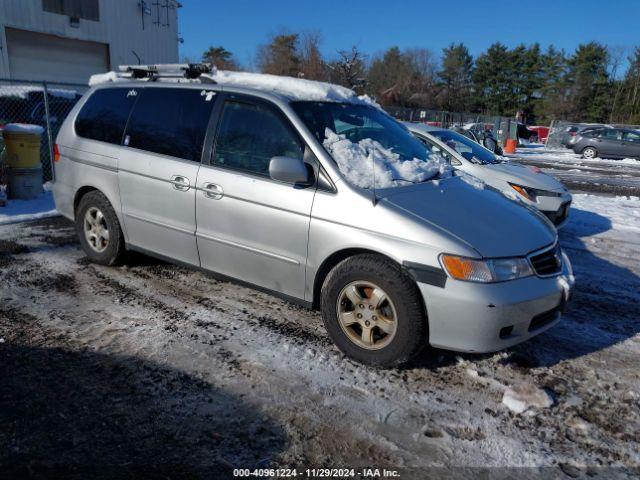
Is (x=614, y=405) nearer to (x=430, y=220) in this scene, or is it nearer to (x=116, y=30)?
(x=430, y=220)

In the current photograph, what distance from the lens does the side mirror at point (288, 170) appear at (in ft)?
11.2

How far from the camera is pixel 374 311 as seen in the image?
10.8 feet

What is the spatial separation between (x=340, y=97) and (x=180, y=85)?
1.46 m

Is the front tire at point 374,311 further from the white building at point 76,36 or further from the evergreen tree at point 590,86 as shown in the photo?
the evergreen tree at point 590,86

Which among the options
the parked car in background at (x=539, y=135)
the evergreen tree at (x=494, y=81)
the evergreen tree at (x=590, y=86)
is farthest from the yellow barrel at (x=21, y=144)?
the evergreen tree at (x=494, y=81)

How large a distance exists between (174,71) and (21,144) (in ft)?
15.6

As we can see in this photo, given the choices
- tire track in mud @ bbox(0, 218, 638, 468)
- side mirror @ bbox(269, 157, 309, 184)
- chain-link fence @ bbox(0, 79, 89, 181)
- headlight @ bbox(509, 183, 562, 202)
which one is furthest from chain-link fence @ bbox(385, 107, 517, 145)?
side mirror @ bbox(269, 157, 309, 184)

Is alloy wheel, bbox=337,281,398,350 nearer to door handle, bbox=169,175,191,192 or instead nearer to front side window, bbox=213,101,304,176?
front side window, bbox=213,101,304,176

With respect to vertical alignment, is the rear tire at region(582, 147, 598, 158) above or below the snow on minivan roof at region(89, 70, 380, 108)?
below

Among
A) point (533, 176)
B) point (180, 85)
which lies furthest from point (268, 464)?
point (533, 176)

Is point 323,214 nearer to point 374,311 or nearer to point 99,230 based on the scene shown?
point 374,311

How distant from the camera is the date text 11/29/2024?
7.74 feet

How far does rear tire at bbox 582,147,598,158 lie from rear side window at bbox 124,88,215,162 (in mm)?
25224

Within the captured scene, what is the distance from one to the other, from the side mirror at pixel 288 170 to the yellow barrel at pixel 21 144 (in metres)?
6.39
